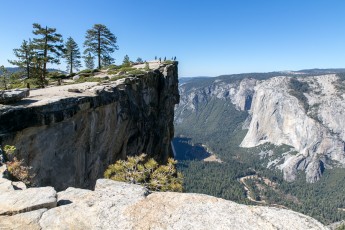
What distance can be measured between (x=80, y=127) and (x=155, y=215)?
2635cm

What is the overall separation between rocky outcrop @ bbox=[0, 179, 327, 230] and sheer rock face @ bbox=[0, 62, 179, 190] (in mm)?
15586

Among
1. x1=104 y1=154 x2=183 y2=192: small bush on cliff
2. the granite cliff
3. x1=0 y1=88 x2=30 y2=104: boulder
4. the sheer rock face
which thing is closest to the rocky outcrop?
the granite cliff

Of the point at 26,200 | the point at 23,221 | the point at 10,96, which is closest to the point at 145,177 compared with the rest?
the point at 26,200

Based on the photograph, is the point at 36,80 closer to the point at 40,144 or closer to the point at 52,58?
the point at 52,58

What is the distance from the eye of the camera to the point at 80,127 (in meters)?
36.7

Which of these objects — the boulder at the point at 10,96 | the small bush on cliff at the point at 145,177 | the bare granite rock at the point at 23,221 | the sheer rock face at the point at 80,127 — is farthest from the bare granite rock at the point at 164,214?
the boulder at the point at 10,96

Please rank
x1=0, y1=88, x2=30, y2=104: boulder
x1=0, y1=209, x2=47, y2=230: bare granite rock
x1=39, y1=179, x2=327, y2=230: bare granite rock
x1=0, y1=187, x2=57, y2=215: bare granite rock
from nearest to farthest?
x1=39, y1=179, x2=327, y2=230: bare granite rock → x1=0, y1=209, x2=47, y2=230: bare granite rock → x1=0, y1=187, x2=57, y2=215: bare granite rock → x1=0, y1=88, x2=30, y2=104: boulder

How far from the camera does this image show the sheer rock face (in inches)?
1118

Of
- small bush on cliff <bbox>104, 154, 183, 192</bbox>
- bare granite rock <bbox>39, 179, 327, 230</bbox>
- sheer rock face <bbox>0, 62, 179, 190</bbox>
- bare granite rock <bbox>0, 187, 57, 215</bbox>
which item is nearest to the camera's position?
bare granite rock <bbox>39, 179, 327, 230</bbox>

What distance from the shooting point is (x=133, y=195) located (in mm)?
14719

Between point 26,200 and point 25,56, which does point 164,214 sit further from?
point 25,56

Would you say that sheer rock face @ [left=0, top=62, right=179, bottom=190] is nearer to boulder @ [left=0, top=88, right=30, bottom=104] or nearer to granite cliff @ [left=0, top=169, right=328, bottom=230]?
boulder @ [left=0, top=88, right=30, bottom=104]

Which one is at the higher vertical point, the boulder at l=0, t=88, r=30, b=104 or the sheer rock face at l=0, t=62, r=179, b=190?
the boulder at l=0, t=88, r=30, b=104

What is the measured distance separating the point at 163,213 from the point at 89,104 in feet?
89.2
